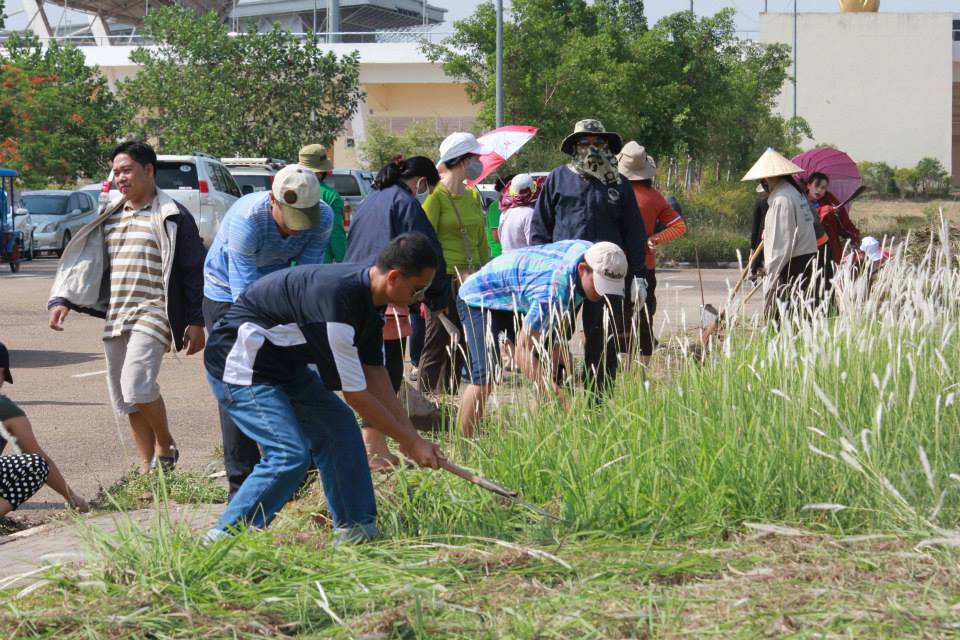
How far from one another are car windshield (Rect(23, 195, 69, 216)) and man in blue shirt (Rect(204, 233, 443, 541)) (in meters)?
26.0

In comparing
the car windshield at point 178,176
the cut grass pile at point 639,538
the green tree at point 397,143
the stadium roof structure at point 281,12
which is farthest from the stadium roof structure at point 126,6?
the cut grass pile at point 639,538

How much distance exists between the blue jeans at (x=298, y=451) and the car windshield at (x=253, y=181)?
22.1 meters

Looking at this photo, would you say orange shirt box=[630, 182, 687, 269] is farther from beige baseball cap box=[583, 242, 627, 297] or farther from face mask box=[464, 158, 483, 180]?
beige baseball cap box=[583, 242, 627, 297]

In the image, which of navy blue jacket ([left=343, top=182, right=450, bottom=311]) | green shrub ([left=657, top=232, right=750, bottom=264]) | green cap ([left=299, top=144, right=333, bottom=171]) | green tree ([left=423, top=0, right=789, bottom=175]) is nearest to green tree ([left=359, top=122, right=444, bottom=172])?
green tree ([left=423, top=0, right=789, bottom=175])

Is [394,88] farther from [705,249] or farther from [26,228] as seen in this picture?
[26,228]

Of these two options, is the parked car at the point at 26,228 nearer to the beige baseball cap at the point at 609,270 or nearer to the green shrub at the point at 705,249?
the green shrub at the point at 705,249

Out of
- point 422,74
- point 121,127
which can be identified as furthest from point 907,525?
point 422,74

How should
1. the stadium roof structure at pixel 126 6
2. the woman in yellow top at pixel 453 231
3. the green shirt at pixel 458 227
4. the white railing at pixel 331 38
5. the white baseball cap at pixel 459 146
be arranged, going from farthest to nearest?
1. the stadium roof structure at pixel 126 6
2. the white railing at pixel 331 38
3. the green shirt at pixel 458 227
4. the woman in yellow top at pixel 453 231
5. the white baseball cap at pixel 459 146

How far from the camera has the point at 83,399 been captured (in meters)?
10.4

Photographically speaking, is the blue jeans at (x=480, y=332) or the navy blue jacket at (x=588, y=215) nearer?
the blue jeans at (x=480, y=332)

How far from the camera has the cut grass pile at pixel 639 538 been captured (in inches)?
151

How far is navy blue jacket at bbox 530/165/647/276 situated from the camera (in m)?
8.26

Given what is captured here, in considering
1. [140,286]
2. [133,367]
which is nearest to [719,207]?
[140,286]

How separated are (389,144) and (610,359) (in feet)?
125
